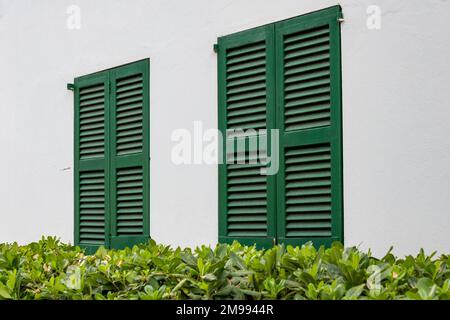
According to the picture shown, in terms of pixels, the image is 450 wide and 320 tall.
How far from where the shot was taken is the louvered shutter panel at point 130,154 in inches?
207

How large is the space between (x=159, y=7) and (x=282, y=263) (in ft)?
10.4

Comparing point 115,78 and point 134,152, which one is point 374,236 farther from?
point 115,78

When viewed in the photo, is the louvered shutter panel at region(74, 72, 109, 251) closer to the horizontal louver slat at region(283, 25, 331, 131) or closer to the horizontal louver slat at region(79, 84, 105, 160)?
the horizontal louver slat at region(79, 84, 105, 160)

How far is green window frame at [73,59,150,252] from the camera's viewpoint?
17.4 ft

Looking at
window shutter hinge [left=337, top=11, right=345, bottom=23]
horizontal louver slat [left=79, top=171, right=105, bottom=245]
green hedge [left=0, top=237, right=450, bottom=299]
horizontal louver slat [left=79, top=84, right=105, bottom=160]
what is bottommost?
green hedge [left=0, top=237, right=450, bottom=299]

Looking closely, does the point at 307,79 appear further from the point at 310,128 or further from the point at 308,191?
the point at 308,191

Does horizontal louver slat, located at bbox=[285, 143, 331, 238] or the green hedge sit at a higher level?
horizontal louver slat, located at bbox=[285, 143, 331, 238]

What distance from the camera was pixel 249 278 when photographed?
2355 mm

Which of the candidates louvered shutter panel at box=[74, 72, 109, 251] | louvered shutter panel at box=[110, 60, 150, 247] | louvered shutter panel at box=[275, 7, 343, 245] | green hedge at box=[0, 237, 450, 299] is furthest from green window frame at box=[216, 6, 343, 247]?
louvered shutter panel at box=[74, 72, 109, 251]

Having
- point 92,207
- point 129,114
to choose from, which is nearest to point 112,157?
point 129,114

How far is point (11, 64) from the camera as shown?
699 cm

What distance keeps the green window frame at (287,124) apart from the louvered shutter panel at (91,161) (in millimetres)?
1368

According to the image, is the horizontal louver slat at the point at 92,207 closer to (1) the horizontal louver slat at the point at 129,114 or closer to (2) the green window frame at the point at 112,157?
(2) the green window frame at the point at 112,157

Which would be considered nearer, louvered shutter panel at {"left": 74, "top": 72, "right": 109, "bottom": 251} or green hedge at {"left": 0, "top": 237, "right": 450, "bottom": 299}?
green hedge at {"left": 0, "top": 237, "right": 450, "bottom": 299}
